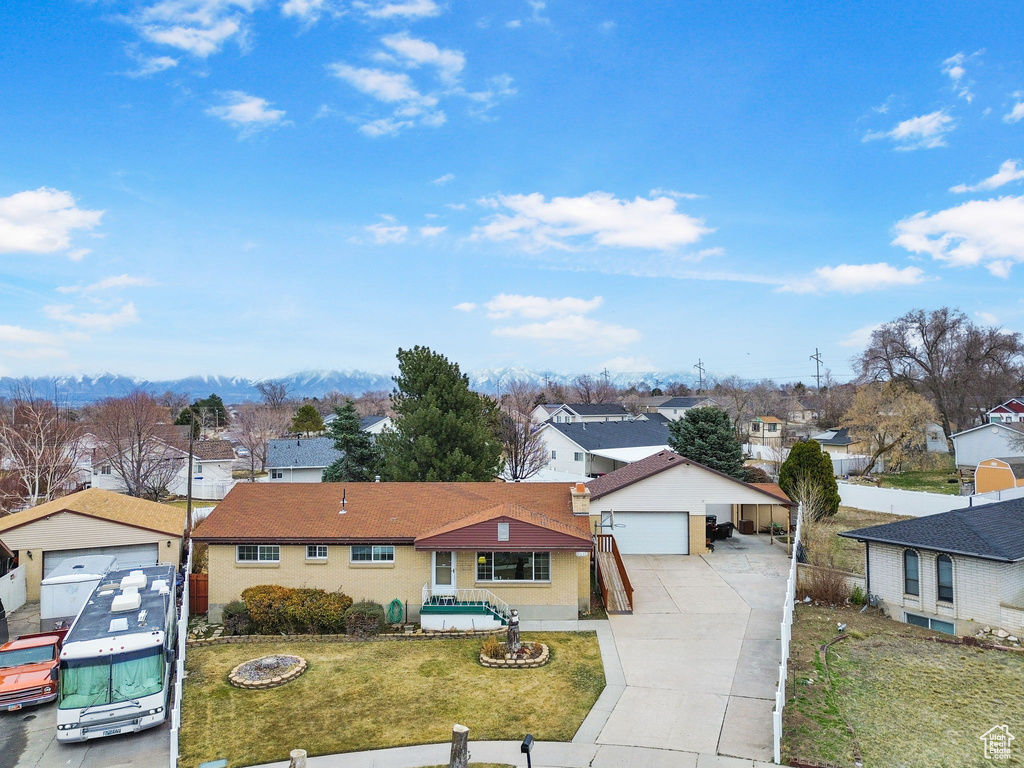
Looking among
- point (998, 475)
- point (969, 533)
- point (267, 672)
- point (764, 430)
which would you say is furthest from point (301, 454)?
point (764, 430)

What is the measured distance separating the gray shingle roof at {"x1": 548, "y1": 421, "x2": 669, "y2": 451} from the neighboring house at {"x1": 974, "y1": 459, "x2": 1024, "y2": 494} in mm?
20970

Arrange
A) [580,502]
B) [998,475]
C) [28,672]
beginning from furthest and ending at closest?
[998,475]
[580,502]
[28,672]

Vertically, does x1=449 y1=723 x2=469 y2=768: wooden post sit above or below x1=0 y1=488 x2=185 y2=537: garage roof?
below

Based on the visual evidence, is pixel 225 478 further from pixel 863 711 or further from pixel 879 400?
pixel 879 400

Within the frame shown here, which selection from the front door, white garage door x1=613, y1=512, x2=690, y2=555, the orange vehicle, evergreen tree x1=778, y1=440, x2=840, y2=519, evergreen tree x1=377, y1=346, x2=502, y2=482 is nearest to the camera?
the orange vehicle

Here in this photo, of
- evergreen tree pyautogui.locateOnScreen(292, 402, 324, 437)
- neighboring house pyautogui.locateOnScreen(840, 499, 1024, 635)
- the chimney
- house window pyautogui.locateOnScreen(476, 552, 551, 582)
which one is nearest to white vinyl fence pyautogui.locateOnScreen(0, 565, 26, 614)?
house window pyautogui.locateOnScreen(476, 552, 551, 582)

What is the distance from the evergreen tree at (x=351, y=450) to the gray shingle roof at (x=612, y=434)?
1833 centimetres

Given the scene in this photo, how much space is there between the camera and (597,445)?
53.2 meters

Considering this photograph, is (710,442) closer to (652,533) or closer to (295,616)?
(652,533)

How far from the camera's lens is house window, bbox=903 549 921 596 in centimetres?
2047

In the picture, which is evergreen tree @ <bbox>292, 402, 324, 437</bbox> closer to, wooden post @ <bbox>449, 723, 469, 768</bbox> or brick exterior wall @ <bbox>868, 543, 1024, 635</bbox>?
brick exterior wall @ <bbox>868, 543, 1024, 635</bbox>

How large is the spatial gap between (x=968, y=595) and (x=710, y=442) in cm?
2207

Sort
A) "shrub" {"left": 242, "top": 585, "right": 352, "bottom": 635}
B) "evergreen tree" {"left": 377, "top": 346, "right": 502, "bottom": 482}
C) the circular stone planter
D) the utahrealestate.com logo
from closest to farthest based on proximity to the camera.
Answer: the utahrealestate.com logo, the circular stone planter, "shrub" {"left": 242, "top": 585, "right": 352, "bottom": 635}, "evergreen tree" {"left": 377, "top": 346, "right": 502, "bottom": 482}

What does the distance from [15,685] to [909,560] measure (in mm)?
25834
